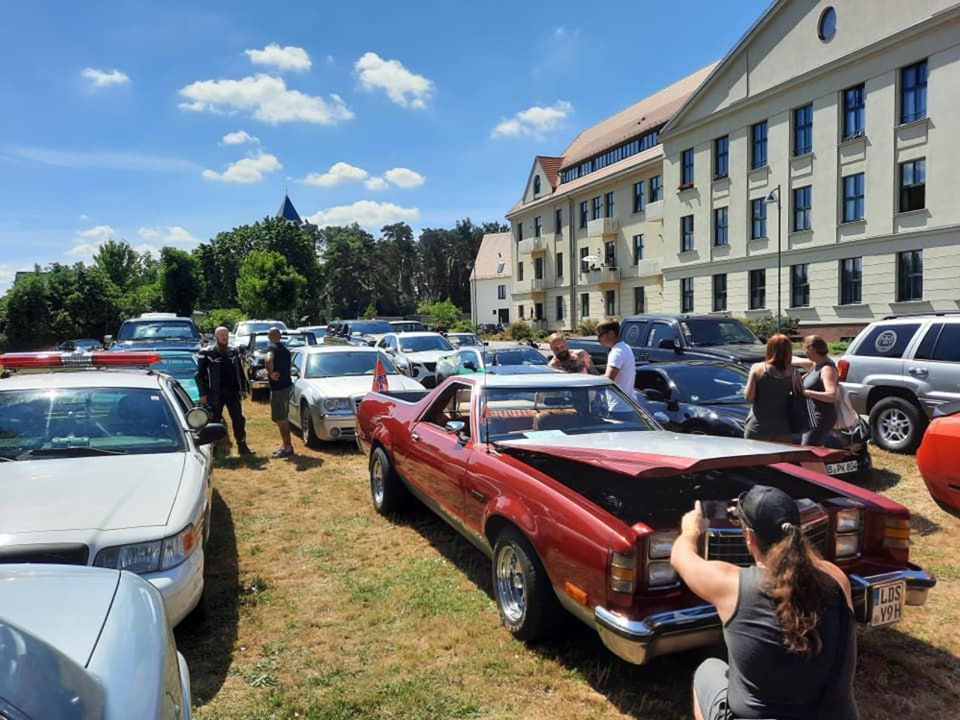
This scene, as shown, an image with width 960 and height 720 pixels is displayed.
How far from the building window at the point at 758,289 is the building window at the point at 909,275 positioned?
608cm

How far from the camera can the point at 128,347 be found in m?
13.5

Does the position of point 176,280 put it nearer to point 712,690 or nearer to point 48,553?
point 48,553

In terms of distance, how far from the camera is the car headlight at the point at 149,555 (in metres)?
3.42

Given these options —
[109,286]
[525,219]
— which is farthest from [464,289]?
[109,286]

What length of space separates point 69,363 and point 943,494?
24.6 ft

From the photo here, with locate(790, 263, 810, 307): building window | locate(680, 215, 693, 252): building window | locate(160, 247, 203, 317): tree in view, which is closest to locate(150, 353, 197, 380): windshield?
locate(790, 263, 810, 307): building window

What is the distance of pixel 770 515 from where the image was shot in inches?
88.8

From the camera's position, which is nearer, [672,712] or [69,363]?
[672,712]

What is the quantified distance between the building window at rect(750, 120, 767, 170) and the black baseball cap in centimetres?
3246

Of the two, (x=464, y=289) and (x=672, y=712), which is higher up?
(x=464, y=289)

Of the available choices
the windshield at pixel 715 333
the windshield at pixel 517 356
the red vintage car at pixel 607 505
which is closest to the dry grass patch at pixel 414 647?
the red vintage car at pixel 607 505

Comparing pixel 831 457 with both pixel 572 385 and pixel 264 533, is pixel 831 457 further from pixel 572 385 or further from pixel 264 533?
pixel 264 533

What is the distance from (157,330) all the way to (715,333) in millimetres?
12170

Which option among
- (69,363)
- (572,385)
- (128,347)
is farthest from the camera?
(128,347)
